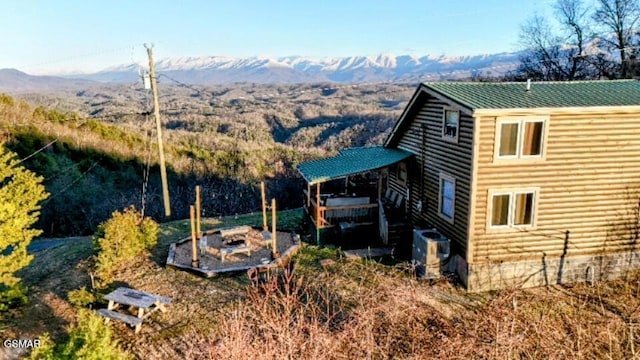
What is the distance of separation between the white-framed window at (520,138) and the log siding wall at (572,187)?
0.61 ft

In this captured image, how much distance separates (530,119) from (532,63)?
3499 centimetres

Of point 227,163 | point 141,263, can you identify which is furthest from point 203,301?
point 227,163

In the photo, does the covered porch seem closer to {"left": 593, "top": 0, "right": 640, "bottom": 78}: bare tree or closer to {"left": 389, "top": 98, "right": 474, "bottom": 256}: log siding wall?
{"left": 389, "top": 98, "right": 474, "bottom": 256}: log siding wall

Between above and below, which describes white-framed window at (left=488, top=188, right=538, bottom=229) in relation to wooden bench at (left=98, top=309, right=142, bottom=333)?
above

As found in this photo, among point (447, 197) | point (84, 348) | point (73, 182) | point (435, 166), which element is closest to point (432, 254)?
point (447, 197)

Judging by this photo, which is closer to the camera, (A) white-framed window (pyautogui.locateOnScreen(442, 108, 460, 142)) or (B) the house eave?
(B) the house eave

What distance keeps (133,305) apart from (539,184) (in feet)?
35.6

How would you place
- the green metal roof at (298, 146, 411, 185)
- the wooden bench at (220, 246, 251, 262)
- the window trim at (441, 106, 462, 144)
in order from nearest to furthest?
the window trim at (441, 106, 462, 144) < the wooden bench at (220, 246, 251, 262) < the green metal roof at (298, 146, 411, 185)

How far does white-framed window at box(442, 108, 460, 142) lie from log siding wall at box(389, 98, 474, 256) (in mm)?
144

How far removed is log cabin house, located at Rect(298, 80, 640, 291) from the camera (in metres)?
11.0

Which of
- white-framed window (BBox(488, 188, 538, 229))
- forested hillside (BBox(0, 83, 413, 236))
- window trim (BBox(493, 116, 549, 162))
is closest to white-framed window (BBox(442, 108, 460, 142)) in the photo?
window trim (BBox(493, 116, 549, 162))

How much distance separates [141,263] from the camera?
13.3m

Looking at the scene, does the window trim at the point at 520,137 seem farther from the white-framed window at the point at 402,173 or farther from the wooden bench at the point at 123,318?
the wooden bench at the point at 123,318

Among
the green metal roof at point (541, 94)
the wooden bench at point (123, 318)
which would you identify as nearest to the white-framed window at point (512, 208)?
the green metal roof at point (541, 94)
